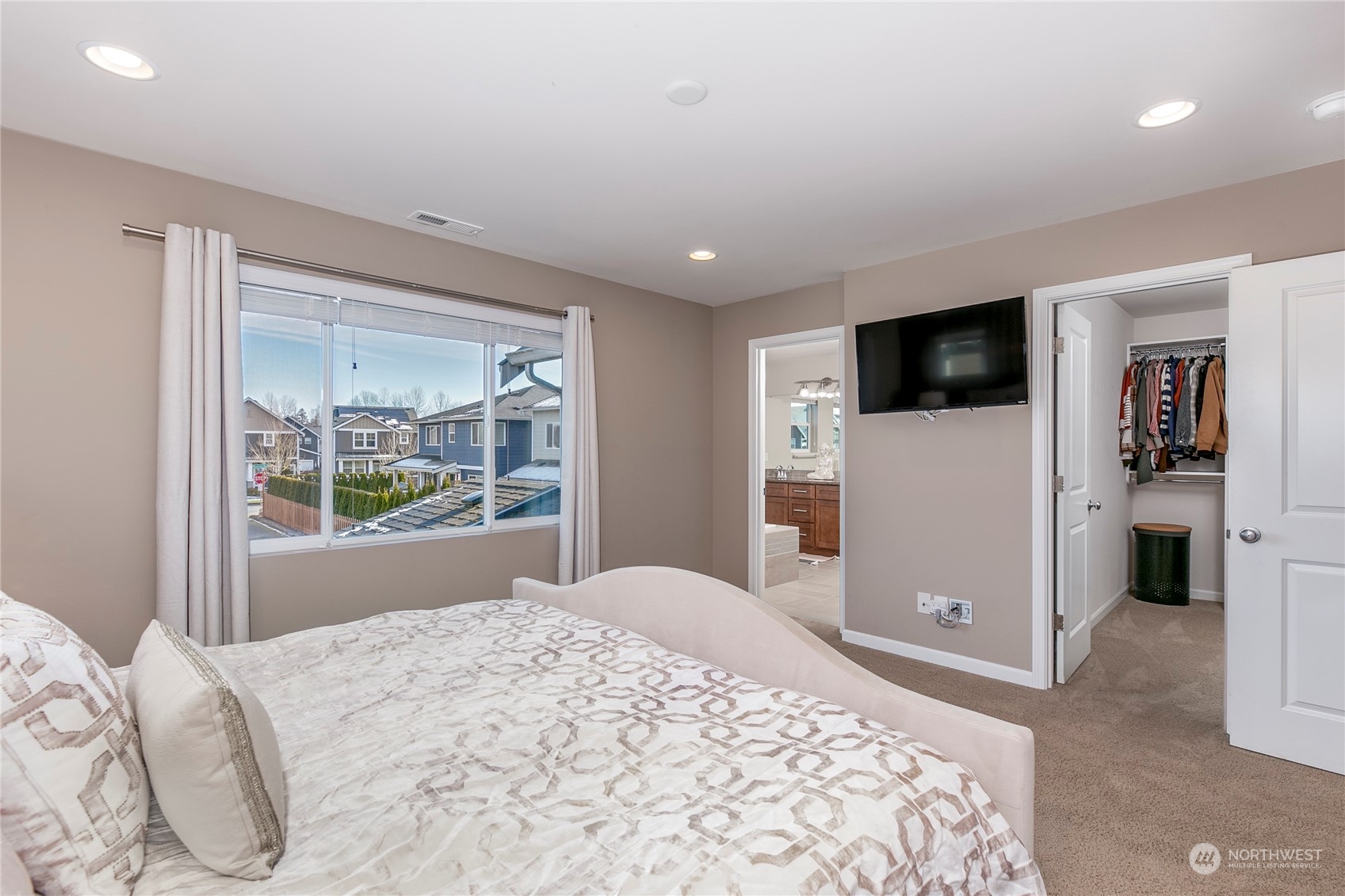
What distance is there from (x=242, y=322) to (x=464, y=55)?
1781mm

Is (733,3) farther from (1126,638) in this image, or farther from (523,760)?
(1126,638)

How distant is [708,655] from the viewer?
2010 millimetres

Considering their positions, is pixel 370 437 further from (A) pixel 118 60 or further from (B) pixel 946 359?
(B) pixel 946 359

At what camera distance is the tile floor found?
4875 mm

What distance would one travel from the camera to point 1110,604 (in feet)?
16.0

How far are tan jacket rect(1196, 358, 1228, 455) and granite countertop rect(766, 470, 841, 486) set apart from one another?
10.7 ft

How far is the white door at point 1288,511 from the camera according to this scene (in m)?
2.45

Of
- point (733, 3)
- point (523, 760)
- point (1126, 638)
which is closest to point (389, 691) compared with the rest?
point (523, 760)

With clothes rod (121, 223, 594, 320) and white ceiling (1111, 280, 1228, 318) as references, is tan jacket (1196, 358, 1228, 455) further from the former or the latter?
clothes rod (121, 223, 594, 320)

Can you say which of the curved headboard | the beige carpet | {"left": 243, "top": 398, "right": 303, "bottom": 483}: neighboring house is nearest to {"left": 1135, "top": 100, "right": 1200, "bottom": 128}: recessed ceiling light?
the curved headboard

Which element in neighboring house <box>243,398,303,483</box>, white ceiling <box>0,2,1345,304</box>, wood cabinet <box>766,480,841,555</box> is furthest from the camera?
wood cabinet <box>766,480,841,555</box>

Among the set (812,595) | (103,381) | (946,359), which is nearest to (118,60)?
(103,381)

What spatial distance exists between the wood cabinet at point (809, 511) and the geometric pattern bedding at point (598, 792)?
18.5 feet

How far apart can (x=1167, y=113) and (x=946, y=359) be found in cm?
148
